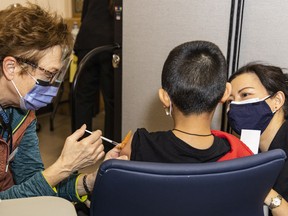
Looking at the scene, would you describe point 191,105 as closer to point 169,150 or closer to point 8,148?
point 169,150

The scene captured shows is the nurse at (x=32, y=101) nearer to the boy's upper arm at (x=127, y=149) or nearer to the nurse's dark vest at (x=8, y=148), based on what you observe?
the nurse's dark vest at (x=8, y=148)

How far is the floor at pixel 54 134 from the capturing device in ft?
9.45

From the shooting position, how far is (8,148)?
→ 129 cm

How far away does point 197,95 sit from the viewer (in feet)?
3.51

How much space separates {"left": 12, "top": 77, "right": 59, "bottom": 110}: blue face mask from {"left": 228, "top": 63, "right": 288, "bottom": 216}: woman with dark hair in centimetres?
72

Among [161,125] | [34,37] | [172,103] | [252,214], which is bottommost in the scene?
[161,125]

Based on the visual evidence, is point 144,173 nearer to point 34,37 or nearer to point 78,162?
point 78,162

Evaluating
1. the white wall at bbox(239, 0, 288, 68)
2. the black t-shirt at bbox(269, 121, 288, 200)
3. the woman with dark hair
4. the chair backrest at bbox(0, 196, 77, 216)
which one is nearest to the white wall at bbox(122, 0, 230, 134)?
the white wall at bbox(239, 0, 288, 68)

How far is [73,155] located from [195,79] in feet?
1.52

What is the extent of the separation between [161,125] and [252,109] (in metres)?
0.69

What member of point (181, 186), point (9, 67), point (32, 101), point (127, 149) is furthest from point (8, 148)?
point (181, 186)

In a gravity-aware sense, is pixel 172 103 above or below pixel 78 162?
above

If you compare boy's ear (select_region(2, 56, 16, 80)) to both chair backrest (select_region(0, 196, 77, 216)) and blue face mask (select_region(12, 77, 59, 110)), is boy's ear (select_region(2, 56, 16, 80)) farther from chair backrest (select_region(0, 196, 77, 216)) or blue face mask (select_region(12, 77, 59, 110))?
chair backrest (select_region(0, 196, 77, 216))

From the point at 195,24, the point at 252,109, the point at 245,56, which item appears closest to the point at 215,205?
the point at 252,109
